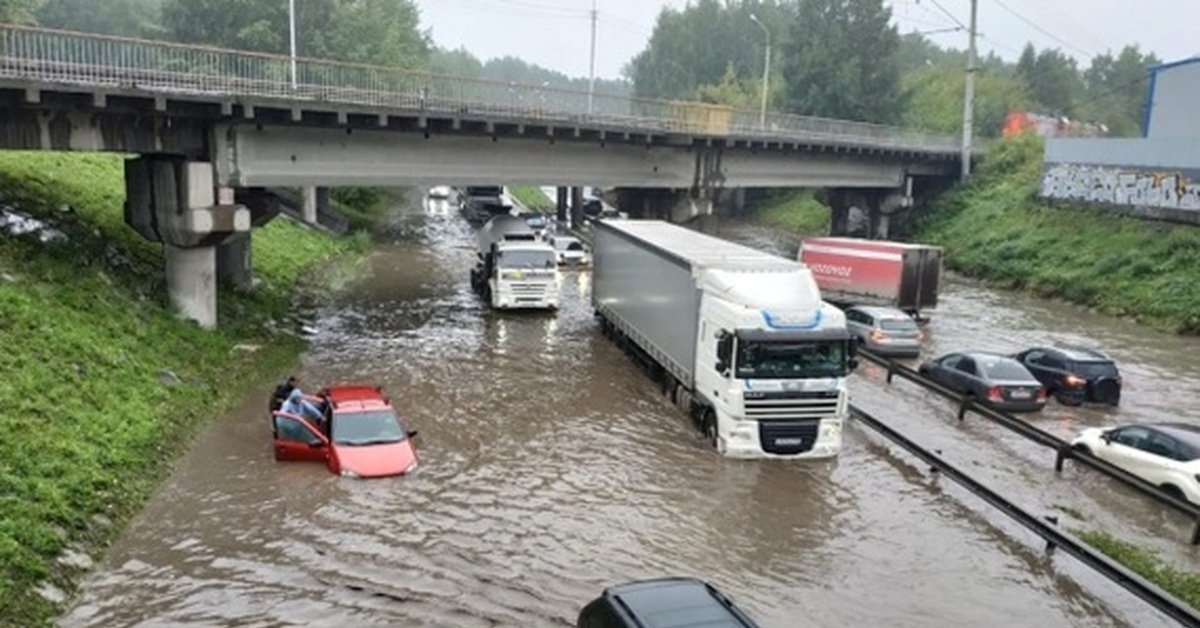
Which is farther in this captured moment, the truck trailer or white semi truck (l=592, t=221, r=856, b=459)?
the truck trailer

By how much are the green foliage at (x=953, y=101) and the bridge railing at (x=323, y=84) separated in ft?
134

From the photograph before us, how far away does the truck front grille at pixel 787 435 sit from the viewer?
18.7 meters

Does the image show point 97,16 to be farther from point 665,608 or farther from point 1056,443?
point 665,608

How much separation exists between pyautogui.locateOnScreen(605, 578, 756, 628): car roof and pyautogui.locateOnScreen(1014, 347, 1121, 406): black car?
1845 cm

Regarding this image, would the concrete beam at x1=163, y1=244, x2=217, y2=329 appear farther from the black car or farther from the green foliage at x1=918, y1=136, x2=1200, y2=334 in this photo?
the green foliage at x1=918, y1=136, x2=1200, y2=334

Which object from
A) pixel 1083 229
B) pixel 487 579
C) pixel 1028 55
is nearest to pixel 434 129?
pixel 487 579

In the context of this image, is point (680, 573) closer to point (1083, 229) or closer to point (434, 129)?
point (434, 129)

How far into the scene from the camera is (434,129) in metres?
30.4

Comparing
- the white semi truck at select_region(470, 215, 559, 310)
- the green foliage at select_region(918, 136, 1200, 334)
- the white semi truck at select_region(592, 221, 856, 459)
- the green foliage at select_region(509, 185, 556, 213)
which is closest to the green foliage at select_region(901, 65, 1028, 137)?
the green foliage at select_region(918, 136, 1200, 334)

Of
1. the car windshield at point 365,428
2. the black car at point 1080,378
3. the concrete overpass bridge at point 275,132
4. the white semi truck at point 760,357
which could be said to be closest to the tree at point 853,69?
the concrete overpass bridge at point 275,132

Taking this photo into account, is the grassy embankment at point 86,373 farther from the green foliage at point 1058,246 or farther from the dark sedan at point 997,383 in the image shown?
the green foliage at point 1058,246

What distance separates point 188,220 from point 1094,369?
24.0m

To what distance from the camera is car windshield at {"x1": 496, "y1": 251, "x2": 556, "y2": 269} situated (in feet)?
107

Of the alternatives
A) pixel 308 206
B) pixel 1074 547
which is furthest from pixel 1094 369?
pixel 308 206
